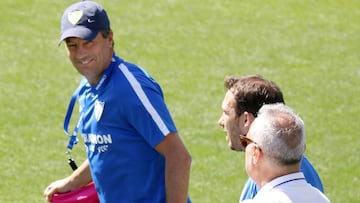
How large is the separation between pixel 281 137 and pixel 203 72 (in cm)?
759

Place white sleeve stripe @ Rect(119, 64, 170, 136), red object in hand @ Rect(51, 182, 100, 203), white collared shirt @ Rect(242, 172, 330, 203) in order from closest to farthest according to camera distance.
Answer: white collared shirt @ Rect(242, 172, 330, 203) < white sleeve stripe @ Rect(119, 64, 170, 136) < red object in hand @ Rect(51, 182, 100, 203)

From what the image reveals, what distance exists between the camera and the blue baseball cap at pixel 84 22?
17.5ft

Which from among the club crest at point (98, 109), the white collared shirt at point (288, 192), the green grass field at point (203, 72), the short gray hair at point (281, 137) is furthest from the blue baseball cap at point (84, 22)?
the green grass field at point (203, 72)

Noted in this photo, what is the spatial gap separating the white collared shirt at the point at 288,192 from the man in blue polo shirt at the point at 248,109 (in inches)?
29.4

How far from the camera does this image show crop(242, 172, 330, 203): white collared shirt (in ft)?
13.5

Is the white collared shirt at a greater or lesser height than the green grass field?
greater

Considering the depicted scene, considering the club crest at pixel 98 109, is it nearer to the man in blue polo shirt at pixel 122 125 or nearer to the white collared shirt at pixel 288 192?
the man in blue polo shirt at pixel 122 125

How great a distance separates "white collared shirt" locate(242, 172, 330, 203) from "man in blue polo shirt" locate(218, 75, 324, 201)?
747 millimetres

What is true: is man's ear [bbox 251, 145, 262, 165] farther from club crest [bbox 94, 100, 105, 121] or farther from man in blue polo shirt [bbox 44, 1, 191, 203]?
club crest [bbox 94, 100, 105, 121]

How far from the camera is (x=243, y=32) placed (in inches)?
509

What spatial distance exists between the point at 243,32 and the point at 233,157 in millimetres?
3379

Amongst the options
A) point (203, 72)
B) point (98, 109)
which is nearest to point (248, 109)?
point (98, 109)

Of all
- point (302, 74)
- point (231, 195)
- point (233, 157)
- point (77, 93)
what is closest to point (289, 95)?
point (302, 74)

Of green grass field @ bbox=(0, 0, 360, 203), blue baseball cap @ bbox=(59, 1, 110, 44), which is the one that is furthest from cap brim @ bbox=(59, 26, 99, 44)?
green grass field @ bbox=(0, 0, 360, 203)
